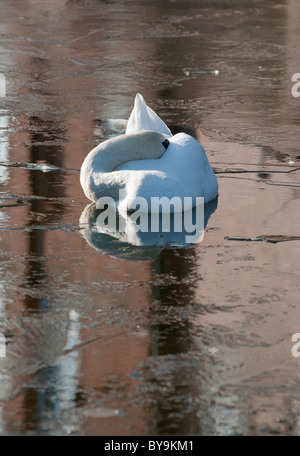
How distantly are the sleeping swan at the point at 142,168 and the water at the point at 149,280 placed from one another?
308 mm

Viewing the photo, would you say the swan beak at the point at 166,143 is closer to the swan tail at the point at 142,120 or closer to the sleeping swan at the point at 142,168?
the sleeping swan at the point at 142,168

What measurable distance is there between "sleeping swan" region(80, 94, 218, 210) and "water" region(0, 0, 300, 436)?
12.1 inches

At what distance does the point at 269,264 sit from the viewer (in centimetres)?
724

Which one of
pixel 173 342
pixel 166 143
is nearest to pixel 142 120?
pixel 166 143

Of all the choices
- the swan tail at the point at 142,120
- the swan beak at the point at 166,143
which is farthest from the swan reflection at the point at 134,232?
the swan tail at the point at 142,120

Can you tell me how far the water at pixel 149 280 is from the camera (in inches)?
201

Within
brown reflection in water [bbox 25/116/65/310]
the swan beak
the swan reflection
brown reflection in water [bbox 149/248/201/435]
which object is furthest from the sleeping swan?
brown reflection in water [bbox 149/248/201/435]

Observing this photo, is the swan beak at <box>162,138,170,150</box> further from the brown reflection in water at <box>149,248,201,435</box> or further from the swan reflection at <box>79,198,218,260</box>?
the brown reflection in water at <box>149,248,201,435</box>

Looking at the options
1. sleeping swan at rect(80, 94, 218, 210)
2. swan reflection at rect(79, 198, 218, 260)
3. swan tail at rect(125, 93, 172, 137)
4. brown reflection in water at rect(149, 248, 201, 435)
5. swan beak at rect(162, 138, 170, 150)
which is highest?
swan tail at rect(125, 93, 172, 137)

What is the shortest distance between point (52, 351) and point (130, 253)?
193cm

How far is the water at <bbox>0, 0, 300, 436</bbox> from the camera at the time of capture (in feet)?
16.7

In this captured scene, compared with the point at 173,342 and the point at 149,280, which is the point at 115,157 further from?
the point at 173,342
